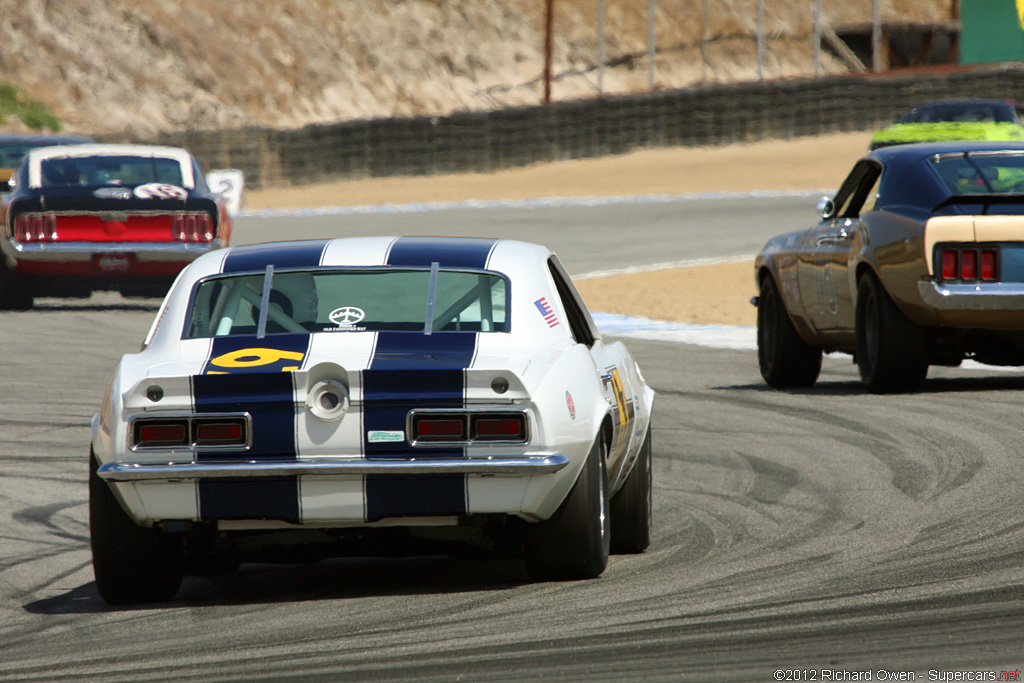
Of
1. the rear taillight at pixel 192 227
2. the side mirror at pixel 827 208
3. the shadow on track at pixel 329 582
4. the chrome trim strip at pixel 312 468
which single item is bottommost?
the shadow on track at pixel 329 582

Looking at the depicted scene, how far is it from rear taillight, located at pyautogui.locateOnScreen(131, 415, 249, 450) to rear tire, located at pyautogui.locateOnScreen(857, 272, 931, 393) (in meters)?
5.98

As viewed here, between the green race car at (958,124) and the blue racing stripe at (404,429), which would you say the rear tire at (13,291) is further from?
the green race car at (958,124)

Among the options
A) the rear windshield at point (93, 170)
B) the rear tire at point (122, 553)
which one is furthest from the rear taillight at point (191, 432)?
the rear windshield at point (93, 170)

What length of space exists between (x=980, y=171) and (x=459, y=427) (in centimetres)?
630

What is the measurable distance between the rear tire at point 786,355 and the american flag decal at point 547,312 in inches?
245

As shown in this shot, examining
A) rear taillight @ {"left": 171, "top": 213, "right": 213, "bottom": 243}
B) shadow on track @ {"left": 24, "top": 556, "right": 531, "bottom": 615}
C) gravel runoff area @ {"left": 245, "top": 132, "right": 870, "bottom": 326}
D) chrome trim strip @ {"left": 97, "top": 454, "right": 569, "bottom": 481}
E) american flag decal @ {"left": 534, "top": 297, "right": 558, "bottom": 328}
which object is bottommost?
gravel runoff area @ {"left": 245, "top": 132, "right": 870, "bottom": 326}

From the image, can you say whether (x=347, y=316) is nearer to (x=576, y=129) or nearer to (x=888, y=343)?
(x=888, y=343)

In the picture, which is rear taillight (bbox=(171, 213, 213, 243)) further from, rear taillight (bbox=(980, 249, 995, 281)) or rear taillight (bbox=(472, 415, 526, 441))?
rear taillight (bbox=(472, 415, 526, 441))

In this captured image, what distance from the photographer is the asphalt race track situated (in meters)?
4.63

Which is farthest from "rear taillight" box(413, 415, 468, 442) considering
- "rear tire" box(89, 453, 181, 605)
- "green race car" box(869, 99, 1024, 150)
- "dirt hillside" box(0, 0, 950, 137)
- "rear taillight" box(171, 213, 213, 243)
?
"dirt hillside" box(0, 0, 950, 137)

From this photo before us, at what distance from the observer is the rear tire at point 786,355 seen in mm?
11883

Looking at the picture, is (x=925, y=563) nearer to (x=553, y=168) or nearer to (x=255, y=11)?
(x=553, y=168)

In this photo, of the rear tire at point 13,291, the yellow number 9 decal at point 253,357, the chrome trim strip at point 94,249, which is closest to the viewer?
Result: the yellow number 9 decal at point 253,357

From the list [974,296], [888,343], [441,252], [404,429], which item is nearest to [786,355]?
[888,343]
